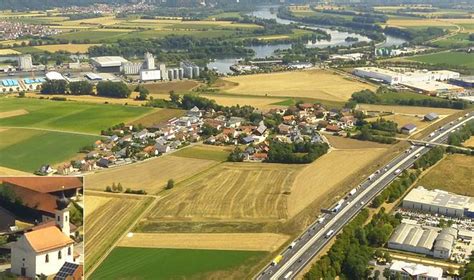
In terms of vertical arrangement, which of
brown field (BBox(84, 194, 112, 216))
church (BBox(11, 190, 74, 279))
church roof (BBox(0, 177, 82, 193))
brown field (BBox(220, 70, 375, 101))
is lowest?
brown field (BBox(220, 70, 375, 101))

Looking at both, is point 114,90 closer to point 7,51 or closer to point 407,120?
point 407,120

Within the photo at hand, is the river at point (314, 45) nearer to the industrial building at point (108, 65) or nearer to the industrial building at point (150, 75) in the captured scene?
the industrial building at point (150, 75)

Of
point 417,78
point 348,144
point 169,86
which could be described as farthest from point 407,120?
point 169,86

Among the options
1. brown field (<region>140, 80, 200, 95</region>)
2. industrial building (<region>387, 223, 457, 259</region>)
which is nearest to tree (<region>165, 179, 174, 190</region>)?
industrial building (<region>387, 223, 457, 259</region>)

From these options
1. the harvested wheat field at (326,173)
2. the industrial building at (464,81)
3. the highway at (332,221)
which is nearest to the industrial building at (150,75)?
the industrial building at (464,81)

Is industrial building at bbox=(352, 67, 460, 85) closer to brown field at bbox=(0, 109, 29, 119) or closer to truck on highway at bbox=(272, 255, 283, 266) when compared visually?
brown field at bbox=(0, 109, 29, 119)
